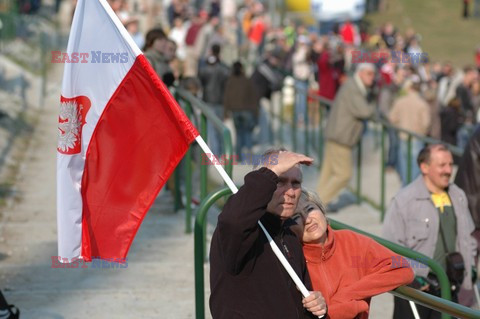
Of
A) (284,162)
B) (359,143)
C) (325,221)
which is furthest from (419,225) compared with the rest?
(359,143)

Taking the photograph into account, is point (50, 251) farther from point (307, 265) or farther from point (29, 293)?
point (307, 265)

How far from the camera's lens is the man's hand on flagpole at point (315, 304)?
452 cm

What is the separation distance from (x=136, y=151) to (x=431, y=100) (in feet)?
39.4

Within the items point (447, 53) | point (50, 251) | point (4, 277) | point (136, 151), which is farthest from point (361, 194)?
point (447, 53)

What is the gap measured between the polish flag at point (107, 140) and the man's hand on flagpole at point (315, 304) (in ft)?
3.68

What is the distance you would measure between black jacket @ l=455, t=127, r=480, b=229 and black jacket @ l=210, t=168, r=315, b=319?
4.07 metres

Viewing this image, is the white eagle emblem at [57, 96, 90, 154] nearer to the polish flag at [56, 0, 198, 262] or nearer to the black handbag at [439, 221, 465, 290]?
the polish flag at [56, 0, 198, 262]

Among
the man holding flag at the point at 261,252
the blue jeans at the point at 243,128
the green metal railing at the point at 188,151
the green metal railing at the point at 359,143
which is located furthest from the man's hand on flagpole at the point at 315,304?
the blue jeans at the point at 243,128

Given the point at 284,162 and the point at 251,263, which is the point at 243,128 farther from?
the point at 251,263

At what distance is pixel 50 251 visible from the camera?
9094mm

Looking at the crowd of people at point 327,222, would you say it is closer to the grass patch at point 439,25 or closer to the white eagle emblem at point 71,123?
the white eagle emblem at point 71,123

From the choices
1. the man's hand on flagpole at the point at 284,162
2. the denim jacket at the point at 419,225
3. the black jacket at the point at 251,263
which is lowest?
the denim jacket at the point at 419,225

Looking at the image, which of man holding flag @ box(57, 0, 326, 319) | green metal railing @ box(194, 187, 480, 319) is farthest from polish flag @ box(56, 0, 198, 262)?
green metal railing @ box(194, 187, 480, 319)

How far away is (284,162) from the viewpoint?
4461 mm
